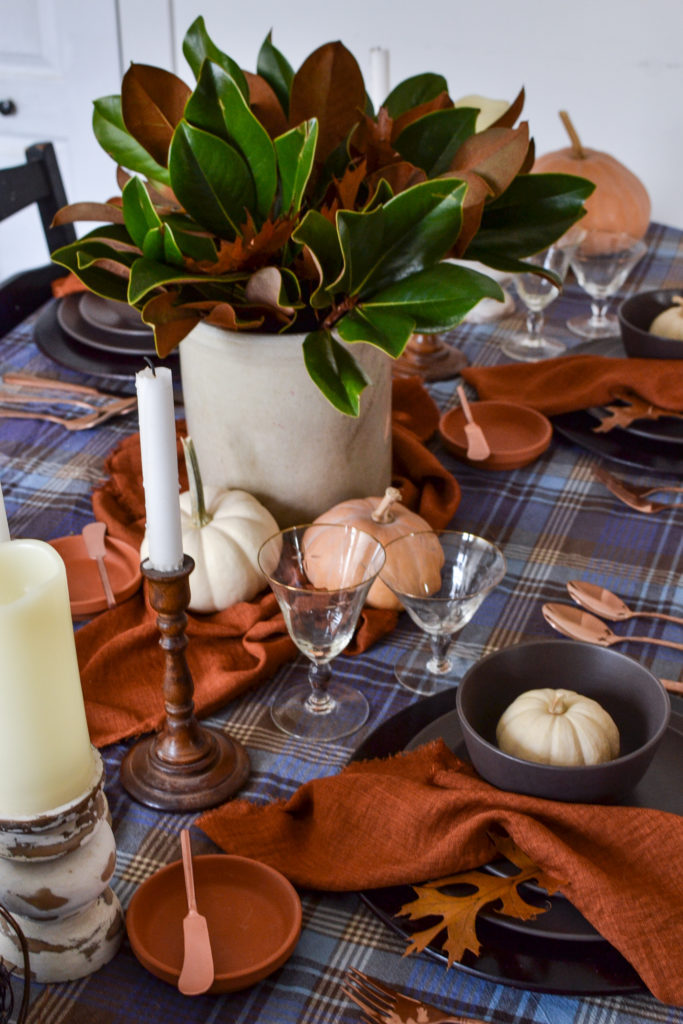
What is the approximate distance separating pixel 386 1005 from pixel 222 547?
16.4 inches

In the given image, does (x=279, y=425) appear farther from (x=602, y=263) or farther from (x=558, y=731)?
(x=602, y=263)

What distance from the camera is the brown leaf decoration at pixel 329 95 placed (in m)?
0.94

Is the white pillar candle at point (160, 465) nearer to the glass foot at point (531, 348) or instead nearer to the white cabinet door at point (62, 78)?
the glass foot at point (531, 348)

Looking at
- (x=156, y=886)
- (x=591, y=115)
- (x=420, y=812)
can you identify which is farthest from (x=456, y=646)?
(x=591, y=115)

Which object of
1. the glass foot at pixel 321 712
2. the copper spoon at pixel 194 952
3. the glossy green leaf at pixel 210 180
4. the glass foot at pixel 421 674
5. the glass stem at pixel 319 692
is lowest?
the glass foot at pixel 421 674

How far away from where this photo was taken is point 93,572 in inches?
39.6

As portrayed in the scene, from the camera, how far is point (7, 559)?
0.54m

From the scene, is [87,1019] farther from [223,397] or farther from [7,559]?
[223,397]

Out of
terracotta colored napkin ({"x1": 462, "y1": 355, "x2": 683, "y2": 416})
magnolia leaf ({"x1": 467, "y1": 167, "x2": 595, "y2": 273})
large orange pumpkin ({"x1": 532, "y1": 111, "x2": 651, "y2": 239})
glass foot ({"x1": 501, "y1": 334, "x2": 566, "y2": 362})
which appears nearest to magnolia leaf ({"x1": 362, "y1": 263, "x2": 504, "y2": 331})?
magnolia leaf ({"x1": 467, "y1": 167, "x2": 595, "y2": 273})

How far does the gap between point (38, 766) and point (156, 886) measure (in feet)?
0.46

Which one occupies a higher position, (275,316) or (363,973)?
(275,316)

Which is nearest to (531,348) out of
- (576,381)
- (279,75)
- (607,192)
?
(576,381)

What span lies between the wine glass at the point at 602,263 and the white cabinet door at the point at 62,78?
1.77m

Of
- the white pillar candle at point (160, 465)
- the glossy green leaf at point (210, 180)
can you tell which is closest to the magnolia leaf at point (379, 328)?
the glossy green leaf at point (210, 180)
